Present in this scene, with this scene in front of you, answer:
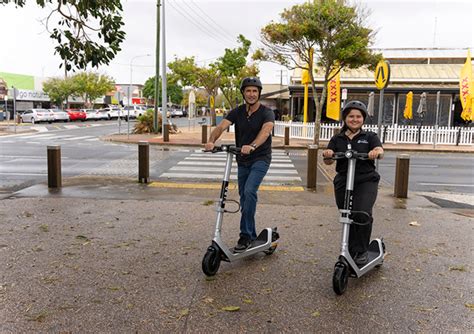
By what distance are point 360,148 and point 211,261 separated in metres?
1.70

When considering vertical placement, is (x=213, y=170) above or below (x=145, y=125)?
below

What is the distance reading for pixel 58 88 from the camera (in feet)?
193

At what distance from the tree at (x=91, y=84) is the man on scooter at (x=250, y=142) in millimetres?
60751

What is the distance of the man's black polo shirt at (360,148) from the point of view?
4.13 meters

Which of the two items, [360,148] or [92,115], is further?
[92,115]

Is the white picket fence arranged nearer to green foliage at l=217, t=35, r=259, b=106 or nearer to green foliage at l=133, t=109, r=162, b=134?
green foliage at l=133, t=109, r=162, b=134

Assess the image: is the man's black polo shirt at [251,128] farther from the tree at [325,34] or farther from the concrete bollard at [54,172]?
the tree at [325,34]

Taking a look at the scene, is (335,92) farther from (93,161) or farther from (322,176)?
(93,161)

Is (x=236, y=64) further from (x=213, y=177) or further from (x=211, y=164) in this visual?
(x=213, y=177)

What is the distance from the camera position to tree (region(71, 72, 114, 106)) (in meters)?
62.1

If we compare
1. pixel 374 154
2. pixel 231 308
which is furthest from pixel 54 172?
pixel 374 154

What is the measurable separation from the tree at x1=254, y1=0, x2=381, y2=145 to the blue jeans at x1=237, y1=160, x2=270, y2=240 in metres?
15.5

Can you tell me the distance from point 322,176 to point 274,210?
207 inches

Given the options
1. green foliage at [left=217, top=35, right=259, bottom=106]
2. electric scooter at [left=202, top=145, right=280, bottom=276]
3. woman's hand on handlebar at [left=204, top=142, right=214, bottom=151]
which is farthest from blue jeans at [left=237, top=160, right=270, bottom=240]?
green foliage at [left=217, top=35, right=259, bottom=106]
